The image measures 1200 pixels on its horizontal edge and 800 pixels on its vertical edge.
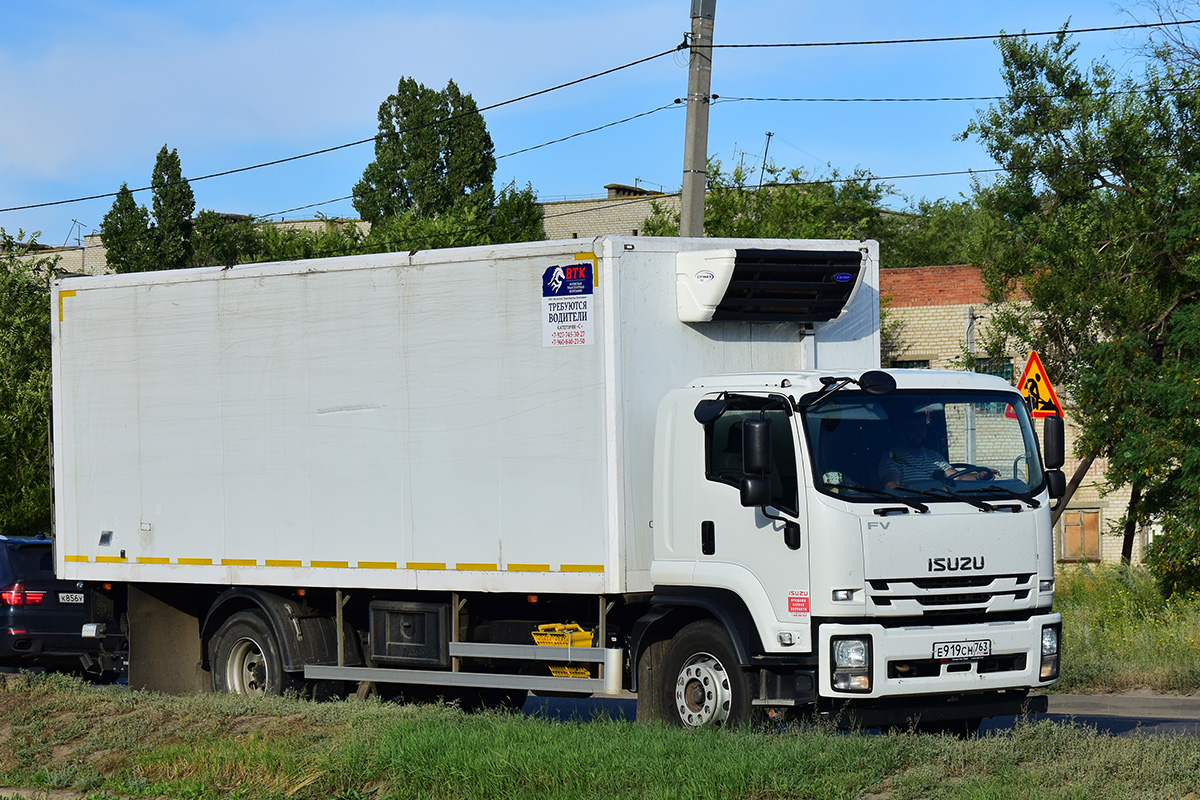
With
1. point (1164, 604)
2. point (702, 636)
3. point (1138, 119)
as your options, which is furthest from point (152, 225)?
point (702, 636)

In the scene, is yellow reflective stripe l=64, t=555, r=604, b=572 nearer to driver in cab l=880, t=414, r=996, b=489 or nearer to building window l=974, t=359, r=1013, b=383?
driver in cab l=880, t=414, r=996, b=489

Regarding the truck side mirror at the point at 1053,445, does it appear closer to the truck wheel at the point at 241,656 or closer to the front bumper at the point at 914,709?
the front bumper at the point at 914,709

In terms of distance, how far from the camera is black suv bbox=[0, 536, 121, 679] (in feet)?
51.9

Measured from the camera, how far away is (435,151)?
202 feet

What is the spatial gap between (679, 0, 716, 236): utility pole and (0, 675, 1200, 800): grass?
823 centimetres

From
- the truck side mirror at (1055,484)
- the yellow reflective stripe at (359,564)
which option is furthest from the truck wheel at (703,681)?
the truck side mirror at (1055,484)

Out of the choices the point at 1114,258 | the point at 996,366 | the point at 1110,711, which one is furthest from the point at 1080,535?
the point at 1110,711

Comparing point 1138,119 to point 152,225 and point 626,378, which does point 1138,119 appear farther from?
point 152,225

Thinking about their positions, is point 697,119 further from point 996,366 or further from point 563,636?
point 996,366

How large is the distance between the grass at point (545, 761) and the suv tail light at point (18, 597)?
5.50 meters

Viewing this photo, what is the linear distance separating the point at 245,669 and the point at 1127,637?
357 inches

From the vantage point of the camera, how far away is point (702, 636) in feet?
32.8

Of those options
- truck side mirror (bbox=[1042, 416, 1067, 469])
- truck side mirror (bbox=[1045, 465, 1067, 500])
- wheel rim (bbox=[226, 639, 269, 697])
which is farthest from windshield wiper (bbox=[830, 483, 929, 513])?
wheel rim (bbox=[226, 639, 269, 697])

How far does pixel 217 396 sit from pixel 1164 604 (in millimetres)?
11570
